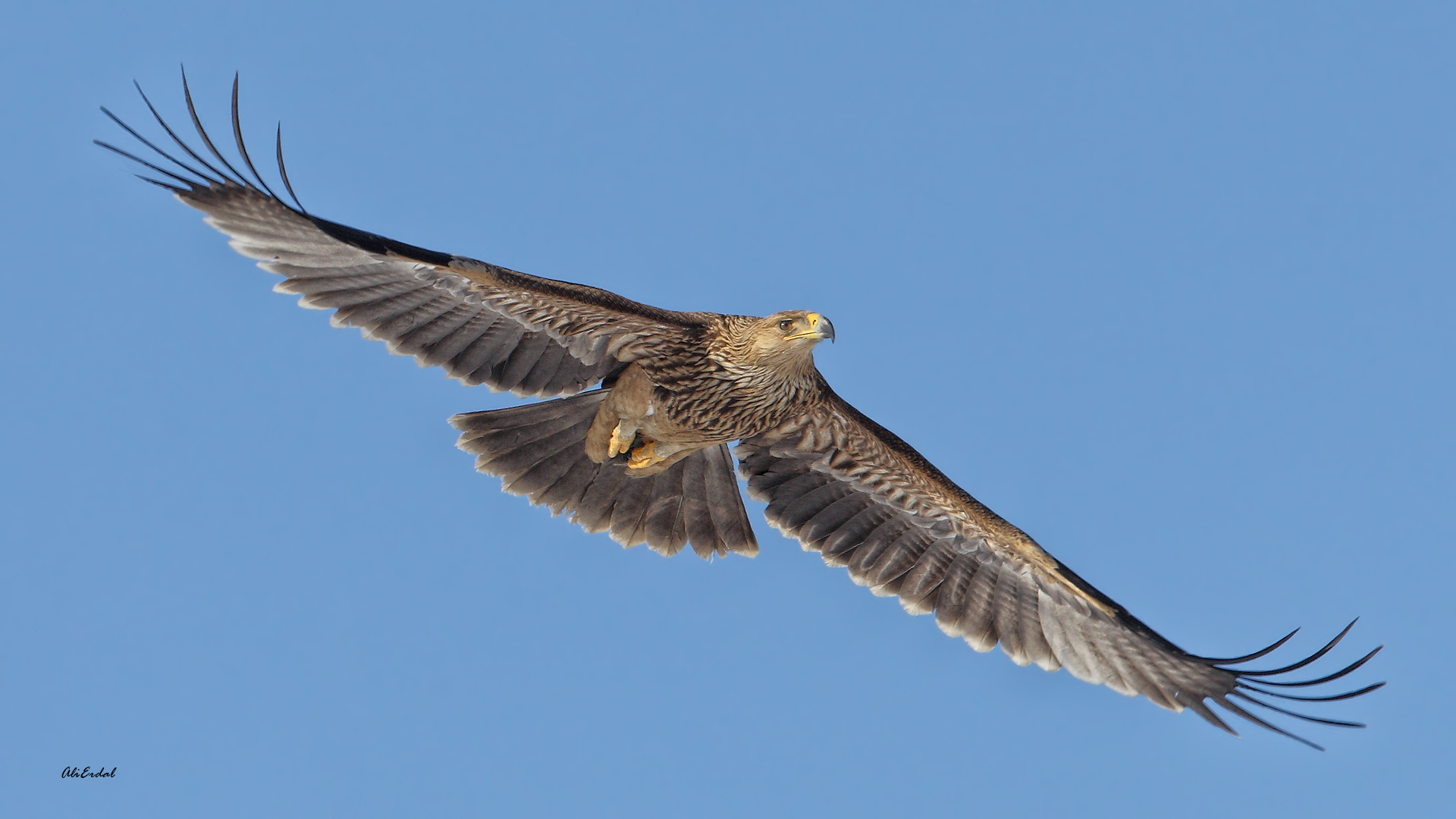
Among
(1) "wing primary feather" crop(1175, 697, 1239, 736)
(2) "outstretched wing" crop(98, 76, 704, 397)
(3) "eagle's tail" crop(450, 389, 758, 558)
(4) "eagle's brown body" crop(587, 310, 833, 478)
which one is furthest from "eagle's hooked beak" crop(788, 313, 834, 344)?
(1) "wing primary feather" crop(1175, 697, 1239, 736)

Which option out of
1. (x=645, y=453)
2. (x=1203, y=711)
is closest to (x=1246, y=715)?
(x=1203, y=711)

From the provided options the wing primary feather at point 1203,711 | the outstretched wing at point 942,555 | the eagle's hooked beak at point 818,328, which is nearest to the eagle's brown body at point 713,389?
the eagle's hooked beak at point 818,328

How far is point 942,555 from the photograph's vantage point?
34.3 ft

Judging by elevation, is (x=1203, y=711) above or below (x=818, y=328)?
below

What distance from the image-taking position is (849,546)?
10.5 meters

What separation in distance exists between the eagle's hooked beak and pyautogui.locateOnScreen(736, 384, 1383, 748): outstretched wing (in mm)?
1260

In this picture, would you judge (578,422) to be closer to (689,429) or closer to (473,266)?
(689,429)

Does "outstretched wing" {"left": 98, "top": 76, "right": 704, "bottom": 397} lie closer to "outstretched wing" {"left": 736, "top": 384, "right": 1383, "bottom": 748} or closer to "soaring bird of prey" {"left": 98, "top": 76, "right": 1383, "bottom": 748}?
"soaring bird of prey" {"left": 98, "top": 76, "right": 1383, "bottom": 748}

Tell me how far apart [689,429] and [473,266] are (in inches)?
81.9

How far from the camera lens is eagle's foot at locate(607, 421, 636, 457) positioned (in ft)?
32.4

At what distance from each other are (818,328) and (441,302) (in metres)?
2.71

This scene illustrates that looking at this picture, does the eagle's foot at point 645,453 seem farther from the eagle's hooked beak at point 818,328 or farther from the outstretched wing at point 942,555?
the eagle's hooked beak at point 818,328

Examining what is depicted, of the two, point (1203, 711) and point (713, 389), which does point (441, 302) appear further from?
point (1203, 711)

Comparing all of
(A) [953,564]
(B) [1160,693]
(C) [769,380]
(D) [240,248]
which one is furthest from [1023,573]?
(D) [240,248]
